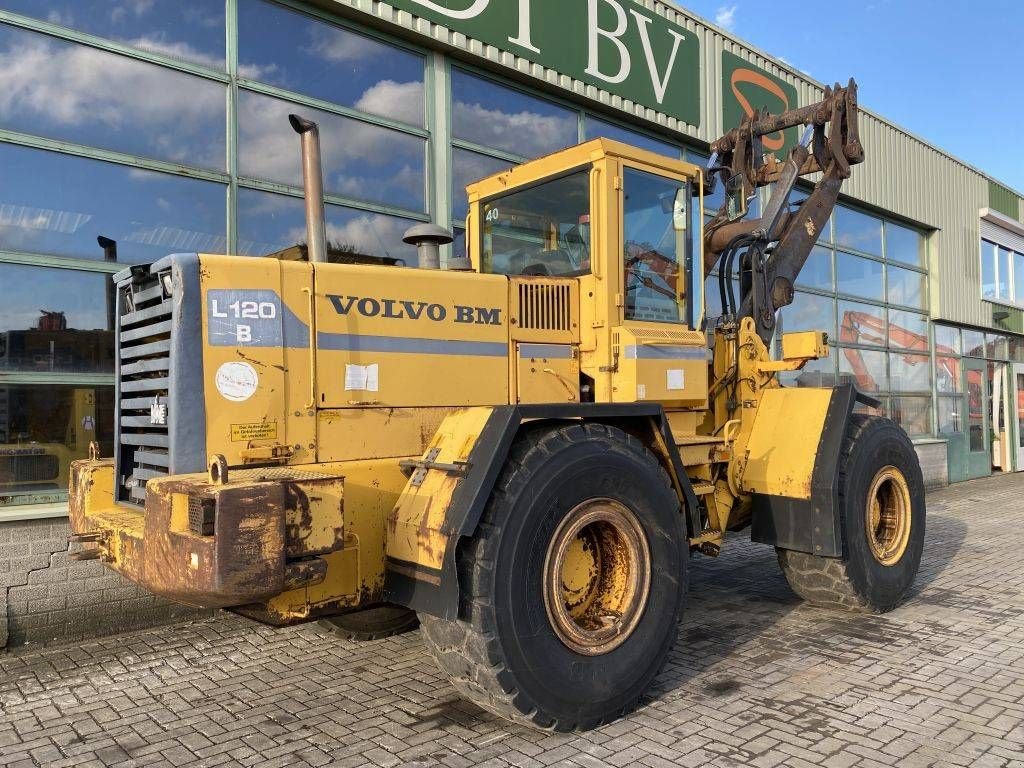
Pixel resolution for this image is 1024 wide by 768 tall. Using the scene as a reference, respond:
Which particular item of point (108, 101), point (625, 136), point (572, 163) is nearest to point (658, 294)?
point (572, 163)

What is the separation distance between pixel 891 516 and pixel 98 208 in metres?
6.46

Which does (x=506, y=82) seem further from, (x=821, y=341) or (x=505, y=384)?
(x=505, y=384)

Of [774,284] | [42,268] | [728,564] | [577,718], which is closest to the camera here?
[577,718]

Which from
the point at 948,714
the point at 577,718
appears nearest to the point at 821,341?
the point at 948,714

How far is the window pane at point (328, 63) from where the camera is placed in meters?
6.71

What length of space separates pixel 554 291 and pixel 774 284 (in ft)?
8.12

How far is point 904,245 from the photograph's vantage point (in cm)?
1512

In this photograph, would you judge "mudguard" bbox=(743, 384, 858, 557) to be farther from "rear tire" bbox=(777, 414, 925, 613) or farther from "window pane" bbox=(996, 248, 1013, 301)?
"window pane" bbox=(996, 248, 1013, 301)

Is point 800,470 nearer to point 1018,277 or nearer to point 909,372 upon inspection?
point 909,372

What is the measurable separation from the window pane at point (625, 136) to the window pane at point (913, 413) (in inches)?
278

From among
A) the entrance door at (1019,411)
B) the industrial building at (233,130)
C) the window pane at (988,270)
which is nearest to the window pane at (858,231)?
the industrial building at (233,130)

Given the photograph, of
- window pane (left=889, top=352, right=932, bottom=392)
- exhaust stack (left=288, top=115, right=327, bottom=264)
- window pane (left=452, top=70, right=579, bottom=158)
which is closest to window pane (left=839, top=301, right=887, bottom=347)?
window pane (left=889, top=352, right=932, bottom=392)

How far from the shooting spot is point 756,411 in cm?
588

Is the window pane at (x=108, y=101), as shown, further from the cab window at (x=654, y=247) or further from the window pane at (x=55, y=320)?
the cab window at (x=654, y=247)
